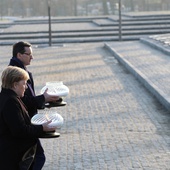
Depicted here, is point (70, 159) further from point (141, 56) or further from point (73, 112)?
point (141, 56)

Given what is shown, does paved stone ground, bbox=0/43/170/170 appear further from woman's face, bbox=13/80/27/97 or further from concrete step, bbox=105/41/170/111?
woman's face, bbox=13/80/27/97

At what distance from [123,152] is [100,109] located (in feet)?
9.72

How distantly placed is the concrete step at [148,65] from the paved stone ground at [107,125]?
17 cm

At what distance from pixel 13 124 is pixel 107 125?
4.64 metres

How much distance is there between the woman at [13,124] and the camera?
4.21 m

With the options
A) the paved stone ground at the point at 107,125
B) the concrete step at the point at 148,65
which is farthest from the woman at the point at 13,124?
the concrete step at the point at 148,65

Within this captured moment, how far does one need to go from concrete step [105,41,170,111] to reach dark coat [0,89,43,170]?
562 cm

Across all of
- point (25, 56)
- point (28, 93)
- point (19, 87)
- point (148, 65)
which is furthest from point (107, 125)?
point (148, 65)

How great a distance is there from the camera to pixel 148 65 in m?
15.9

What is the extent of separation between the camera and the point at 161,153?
7031mm

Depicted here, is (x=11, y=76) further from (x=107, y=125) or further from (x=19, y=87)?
(x=107, y=125)

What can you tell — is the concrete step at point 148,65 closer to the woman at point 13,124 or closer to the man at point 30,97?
the man at point 30,97

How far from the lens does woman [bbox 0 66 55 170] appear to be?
421 cm

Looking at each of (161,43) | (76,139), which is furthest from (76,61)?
(76,139)
